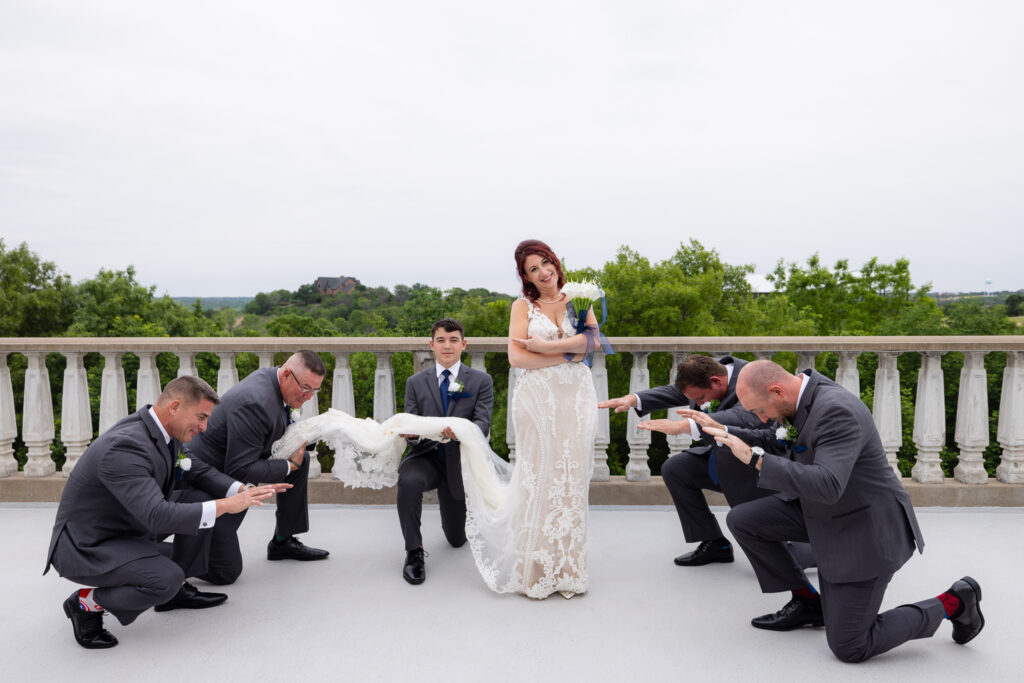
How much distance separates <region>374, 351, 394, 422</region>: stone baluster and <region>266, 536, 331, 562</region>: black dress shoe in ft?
3.74

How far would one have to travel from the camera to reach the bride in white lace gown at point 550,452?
3883 mm

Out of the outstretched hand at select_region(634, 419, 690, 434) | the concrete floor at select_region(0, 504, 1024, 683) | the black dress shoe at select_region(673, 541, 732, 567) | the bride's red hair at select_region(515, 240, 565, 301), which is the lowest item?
the concrete floor at select_region(0, 504, 1024, 683)

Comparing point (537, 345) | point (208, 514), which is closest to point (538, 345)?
point (537, 345)

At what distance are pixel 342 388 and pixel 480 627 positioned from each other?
250cm

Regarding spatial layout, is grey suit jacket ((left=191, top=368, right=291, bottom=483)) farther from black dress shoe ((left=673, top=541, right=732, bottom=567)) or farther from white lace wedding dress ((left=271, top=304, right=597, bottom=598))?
black dress shoe ((left=673, top=541, right=732, bottom=567))

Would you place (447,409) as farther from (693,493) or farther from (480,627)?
(693,493)

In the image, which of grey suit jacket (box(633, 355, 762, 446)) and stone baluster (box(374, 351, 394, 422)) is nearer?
grey suit jacket (box(633, 355, 762, 446))

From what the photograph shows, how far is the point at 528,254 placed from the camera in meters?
4.00

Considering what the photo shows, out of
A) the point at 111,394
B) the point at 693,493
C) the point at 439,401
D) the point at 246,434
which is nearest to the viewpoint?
the point at 246,434

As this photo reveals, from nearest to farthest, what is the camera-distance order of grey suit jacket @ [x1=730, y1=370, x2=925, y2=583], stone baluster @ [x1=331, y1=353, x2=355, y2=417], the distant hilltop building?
grey suit jacket @ [x1=730, y1=370, x2=925, y2=583], stone baluster @ [x1=331, y1=353, x2=355, y2=417], the distant hilltop building

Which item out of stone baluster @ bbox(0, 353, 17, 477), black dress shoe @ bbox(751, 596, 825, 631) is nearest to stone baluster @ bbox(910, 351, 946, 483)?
black dress shoe @ bbox(751, 596, 825, 631)

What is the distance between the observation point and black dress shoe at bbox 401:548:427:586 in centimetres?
405

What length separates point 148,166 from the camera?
5166 cm

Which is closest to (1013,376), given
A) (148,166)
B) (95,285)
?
Answer: (95,285)
